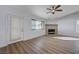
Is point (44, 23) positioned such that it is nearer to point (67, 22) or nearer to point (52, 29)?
point (52, 29)

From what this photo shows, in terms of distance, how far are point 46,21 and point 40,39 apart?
93cm

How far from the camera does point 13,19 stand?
301 centimetres

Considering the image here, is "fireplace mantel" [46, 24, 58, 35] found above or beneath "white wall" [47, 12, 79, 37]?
beneath

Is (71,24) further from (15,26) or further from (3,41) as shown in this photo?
(3,41)

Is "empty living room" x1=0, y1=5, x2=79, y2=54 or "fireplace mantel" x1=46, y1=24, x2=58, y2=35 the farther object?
"fireplace mantel" x1=46, y1=24, x2=58, y2=35

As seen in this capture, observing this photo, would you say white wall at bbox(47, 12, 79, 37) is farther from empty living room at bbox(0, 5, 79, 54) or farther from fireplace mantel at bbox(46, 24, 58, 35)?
fireplace mantel at bbox(46, 24, 58, 35)

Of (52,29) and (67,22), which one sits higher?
(67,22)

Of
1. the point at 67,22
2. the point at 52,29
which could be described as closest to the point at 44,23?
the point at 52,29

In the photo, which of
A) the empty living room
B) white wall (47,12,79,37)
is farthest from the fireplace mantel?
white wall (47,12,79,37)

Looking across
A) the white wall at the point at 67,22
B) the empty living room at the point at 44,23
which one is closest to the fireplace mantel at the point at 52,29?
the empty living room at the point at 44,23

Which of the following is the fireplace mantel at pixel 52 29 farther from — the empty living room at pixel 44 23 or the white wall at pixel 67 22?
the white wall at pixel 67 22

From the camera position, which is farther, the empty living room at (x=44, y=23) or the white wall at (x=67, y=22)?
the white wall at (x=67, y=22)

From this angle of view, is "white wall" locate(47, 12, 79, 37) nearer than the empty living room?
No
